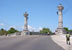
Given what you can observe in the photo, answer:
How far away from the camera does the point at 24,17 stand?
81.6m

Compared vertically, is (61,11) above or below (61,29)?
above

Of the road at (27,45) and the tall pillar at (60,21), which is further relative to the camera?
the tall pillar at (60,21)

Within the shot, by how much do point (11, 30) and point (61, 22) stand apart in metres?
135

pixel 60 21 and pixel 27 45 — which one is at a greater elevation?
pixel 60 21

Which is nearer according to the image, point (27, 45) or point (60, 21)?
point (27, 45)

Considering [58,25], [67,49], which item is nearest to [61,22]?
[58,25]

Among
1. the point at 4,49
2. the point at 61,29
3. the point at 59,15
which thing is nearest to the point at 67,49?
the point at 4,49

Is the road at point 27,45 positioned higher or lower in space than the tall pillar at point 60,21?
lower

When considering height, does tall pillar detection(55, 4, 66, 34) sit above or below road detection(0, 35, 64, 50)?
above

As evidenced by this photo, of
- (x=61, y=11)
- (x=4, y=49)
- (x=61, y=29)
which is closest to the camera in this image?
(x=4, y=49)

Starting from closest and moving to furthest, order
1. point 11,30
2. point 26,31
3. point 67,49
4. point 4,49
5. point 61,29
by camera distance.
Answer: point 4,49 → point 67,49 → point 61,29 → point 26,31 → point 11,30

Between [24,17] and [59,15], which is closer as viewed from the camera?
[59,15]

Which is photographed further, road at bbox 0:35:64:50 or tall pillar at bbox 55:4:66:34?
tall pillar at bbox 55:4:66:34

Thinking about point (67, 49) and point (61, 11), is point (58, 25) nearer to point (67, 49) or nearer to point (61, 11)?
point (61, 11)
